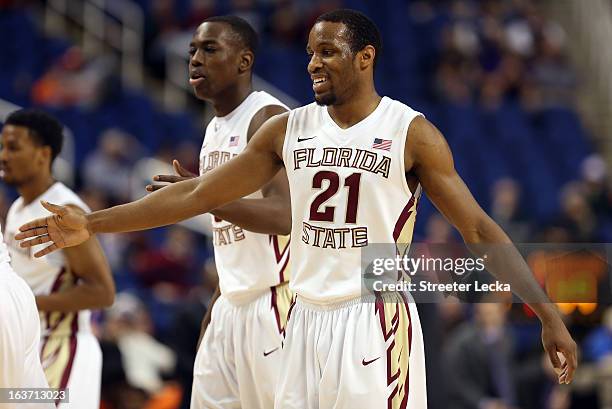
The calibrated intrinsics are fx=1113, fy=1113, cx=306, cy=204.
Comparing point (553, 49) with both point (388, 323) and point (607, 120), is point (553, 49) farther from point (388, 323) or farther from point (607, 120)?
point (388, 323)

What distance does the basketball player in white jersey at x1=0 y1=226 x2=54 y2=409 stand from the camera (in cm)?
496

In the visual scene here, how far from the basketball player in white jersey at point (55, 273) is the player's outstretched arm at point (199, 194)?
1.26m

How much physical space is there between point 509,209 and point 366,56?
9258mm

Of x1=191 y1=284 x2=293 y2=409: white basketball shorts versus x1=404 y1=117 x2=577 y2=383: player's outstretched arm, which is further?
x1=191 y1=284 x2=293 y2=409: white basketball shorts

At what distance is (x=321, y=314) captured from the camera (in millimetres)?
4852

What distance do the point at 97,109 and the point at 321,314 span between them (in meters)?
9.69

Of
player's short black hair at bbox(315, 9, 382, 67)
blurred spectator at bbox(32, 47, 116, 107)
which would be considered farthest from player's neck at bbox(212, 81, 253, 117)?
blurred spectator at bbox(32, 47, 116, 107)

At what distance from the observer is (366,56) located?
4879 mm

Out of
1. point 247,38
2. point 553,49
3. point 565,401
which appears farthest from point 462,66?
point 247,38

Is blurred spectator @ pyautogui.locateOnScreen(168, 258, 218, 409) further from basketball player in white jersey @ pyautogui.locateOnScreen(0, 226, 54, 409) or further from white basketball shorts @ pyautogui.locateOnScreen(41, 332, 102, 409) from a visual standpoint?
basketball player in white jersey @ pyautogui.locateOnScreen(0, 226, 54, 409)

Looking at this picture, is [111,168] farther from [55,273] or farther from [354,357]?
[354,357]

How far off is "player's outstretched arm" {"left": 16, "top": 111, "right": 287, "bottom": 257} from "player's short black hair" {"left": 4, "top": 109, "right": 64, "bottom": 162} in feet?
5.48

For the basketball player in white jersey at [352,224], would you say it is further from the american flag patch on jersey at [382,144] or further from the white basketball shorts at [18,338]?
the white basketball shorts at [18,338]

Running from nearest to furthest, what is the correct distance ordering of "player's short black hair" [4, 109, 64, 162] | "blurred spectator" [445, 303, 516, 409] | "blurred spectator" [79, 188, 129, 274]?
"player's short black hair" [4, 109, 64, 162]
"blurred spectator" [445, 303, 516, 409]
"blurred spectator" [79, 188, 129, 274]
